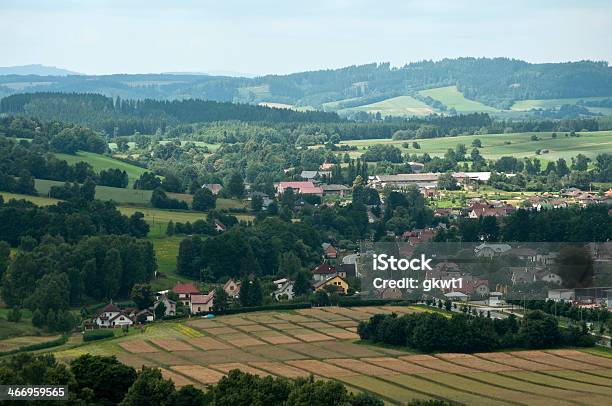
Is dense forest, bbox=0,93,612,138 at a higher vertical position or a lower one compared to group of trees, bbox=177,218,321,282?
lower

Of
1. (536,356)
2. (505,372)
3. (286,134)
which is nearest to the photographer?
(505,372)

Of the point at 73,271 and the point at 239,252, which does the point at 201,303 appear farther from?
the point at 239,252

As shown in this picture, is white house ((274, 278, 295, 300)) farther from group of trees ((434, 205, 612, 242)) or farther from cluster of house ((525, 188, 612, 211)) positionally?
cluster of house ((525, 188, 612, 211))

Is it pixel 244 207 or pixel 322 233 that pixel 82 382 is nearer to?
pixel 322 233

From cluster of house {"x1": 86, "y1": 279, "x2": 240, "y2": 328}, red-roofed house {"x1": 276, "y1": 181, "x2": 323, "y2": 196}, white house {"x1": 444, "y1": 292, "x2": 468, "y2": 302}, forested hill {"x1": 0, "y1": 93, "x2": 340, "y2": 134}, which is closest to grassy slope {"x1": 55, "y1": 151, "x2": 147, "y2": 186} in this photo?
red-roofed house {"x1": 276, "y1": 181, "x2": 323, "y2": 196}

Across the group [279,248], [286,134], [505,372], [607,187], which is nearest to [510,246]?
[279,248]
